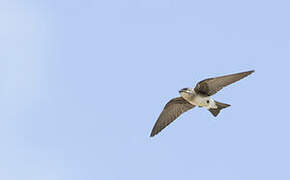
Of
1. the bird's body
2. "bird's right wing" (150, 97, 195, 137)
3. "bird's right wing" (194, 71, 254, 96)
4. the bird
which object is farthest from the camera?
"bird's right wing" (150, 97, 195, 137)

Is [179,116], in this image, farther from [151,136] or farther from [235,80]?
[235,80]

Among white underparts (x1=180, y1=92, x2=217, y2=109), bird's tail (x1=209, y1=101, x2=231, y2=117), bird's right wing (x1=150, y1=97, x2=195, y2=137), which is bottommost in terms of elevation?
bird's tail (x1=209, y1=101, x2=231, y2=117)

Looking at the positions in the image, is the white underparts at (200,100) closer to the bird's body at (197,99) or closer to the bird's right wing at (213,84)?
the bird's body at (197,99)

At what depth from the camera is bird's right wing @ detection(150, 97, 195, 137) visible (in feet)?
77.5

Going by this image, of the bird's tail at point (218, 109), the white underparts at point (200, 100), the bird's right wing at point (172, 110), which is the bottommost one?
the bird's tail at point (218, 109)

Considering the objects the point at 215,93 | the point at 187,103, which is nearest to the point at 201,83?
the point at 215,93

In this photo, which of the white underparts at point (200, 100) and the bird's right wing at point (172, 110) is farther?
the bird's right wing at point (172, 110)

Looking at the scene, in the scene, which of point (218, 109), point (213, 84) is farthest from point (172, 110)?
point (213, 84)

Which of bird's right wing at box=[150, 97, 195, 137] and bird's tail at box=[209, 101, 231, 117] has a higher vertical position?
bird's right wing at box=[150, 97, 195, 137]

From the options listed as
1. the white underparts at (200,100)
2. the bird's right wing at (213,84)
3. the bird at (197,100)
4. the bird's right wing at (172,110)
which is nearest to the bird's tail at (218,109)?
the bird at (197,100)

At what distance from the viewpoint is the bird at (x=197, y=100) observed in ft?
69.5

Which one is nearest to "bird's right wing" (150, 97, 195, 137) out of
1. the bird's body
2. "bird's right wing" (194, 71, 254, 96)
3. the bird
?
the bird

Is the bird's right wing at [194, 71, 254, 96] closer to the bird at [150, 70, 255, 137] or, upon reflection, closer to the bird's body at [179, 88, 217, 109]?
the bird at [150, 70, 255, 137]

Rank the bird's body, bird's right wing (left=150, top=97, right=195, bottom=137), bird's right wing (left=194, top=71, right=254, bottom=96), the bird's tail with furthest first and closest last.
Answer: bird's right wing (left=150, top=97, right=195, bottom=137)
the bird's tail
the bird's body
bird's right wing (left=194, top=71, right=254, bottom=96)
